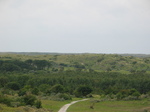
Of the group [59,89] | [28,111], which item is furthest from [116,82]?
[28,111]

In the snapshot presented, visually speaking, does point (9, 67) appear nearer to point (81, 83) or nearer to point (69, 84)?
point (69, 84)

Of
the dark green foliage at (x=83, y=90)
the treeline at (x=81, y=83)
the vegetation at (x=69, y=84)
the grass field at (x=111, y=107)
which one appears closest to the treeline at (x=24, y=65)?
the vegetation at (x=69, y=84)

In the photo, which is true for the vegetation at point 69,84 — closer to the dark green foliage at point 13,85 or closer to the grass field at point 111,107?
the dark green foliage at point 13,85

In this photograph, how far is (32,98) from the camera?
41.2 meters

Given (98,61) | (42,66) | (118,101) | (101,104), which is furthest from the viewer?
(98,61)

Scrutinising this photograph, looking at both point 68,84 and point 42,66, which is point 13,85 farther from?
point 42,66

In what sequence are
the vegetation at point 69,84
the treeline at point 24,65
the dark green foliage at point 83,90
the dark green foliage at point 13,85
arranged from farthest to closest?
the treeline at point 24,65
the dark green foliage at point 13,85
the dark green foliage at point 83,90
the vegetation at point 69,84

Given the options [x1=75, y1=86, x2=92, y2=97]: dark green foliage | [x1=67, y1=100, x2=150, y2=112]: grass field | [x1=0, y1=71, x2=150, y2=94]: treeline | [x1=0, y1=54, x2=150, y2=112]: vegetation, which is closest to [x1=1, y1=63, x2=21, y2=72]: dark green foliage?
[x1=0, y1=54, x2=150, y2=112]: vegetation

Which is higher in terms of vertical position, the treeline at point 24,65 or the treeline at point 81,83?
the treeline at point 24,65

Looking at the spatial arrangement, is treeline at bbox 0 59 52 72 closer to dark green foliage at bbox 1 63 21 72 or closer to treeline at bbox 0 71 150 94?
dark green foliage at bbox 1 63 21 72

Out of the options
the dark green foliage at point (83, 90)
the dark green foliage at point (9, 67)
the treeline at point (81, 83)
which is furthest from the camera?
Result: the dark green foliage at point (9, 67)

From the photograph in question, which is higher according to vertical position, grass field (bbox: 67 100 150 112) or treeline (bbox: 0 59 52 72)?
treeline (bbox: 0 59 52 72)

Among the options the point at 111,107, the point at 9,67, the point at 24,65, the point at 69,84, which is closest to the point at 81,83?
the point at 69,84

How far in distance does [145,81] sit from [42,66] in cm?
7442
